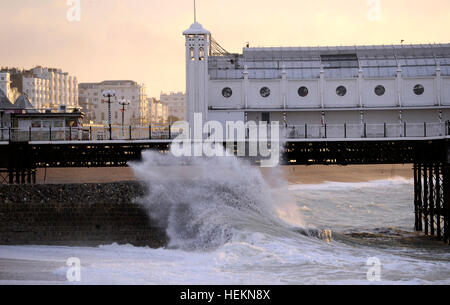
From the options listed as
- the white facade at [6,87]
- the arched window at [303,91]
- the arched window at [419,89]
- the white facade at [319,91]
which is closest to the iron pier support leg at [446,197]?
the white facade at [319,91]

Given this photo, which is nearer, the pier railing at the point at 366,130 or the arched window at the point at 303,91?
the pier railing at the point at 366,130

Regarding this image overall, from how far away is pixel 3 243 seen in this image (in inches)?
1459

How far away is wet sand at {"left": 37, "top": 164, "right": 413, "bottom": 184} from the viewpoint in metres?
107

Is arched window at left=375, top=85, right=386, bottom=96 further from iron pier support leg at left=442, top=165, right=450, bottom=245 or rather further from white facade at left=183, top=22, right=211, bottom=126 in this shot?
white facade at left=183, top=22, right=211, bottom=126

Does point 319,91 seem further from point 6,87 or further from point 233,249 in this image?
point 6,87

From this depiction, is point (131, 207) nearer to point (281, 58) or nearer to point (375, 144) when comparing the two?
point (375, 144)

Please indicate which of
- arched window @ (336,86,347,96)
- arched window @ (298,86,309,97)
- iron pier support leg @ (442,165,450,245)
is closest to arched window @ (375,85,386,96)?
arched window @ (336,86,347,96)

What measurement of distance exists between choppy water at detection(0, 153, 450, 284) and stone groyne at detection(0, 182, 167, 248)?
809mm

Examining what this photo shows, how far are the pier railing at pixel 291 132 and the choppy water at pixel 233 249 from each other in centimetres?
196

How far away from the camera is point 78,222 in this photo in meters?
37.3

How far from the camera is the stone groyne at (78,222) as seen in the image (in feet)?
121

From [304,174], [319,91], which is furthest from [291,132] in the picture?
[304,174]

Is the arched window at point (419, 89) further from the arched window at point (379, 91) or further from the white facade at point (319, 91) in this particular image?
the arched window at point (379, 91)
